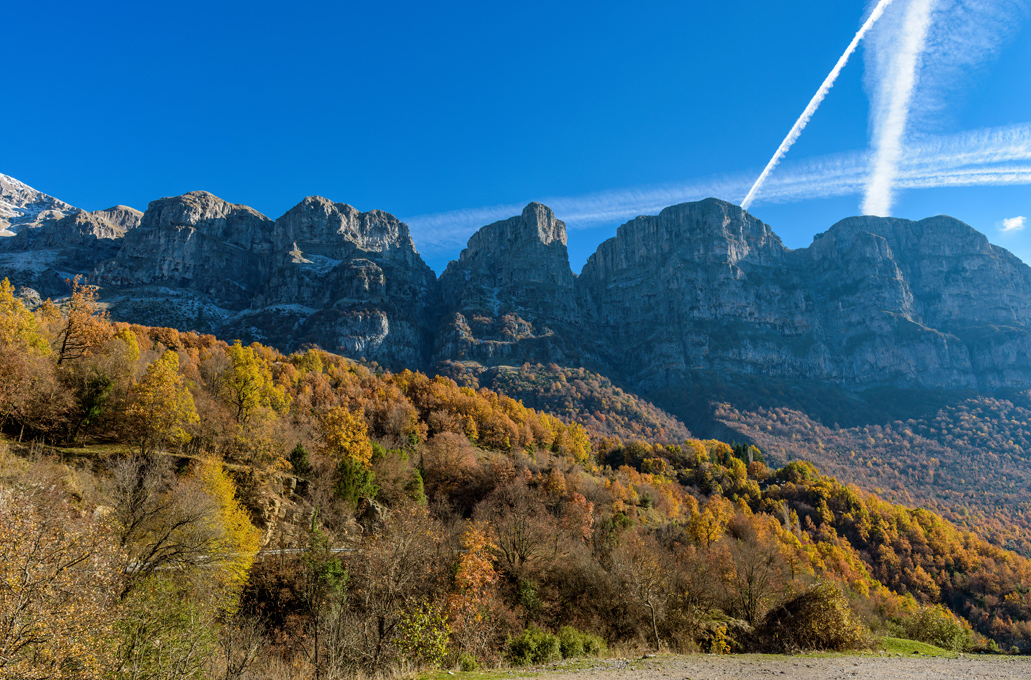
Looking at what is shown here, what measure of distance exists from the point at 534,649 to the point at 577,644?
130 inches

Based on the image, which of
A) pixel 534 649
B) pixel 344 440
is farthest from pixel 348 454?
pixel 534 649

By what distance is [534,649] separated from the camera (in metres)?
26.7

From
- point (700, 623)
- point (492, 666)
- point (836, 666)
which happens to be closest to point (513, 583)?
point (492, 666)

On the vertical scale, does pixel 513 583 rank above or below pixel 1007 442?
below

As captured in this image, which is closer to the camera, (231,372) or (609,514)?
(231,372)

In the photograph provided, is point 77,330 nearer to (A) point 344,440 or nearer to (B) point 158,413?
(B) point 158,413

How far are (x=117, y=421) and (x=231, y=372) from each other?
10.8m

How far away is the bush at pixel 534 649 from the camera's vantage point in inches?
1030

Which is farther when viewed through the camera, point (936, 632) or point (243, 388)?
point (936, 632)

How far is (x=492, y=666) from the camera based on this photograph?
24484 mm

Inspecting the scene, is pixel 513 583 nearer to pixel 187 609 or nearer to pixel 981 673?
pixel 187 609

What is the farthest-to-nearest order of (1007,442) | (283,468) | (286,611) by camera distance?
1. (1007,442)
2. (283,468)
3. (286,611)

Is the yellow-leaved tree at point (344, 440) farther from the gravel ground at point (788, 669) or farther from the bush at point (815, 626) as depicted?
the bush at point (815, 626)

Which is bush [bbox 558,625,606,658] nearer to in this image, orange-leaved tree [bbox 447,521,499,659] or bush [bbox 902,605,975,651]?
orange-leaved tree [bbox 447,521,499,659]
